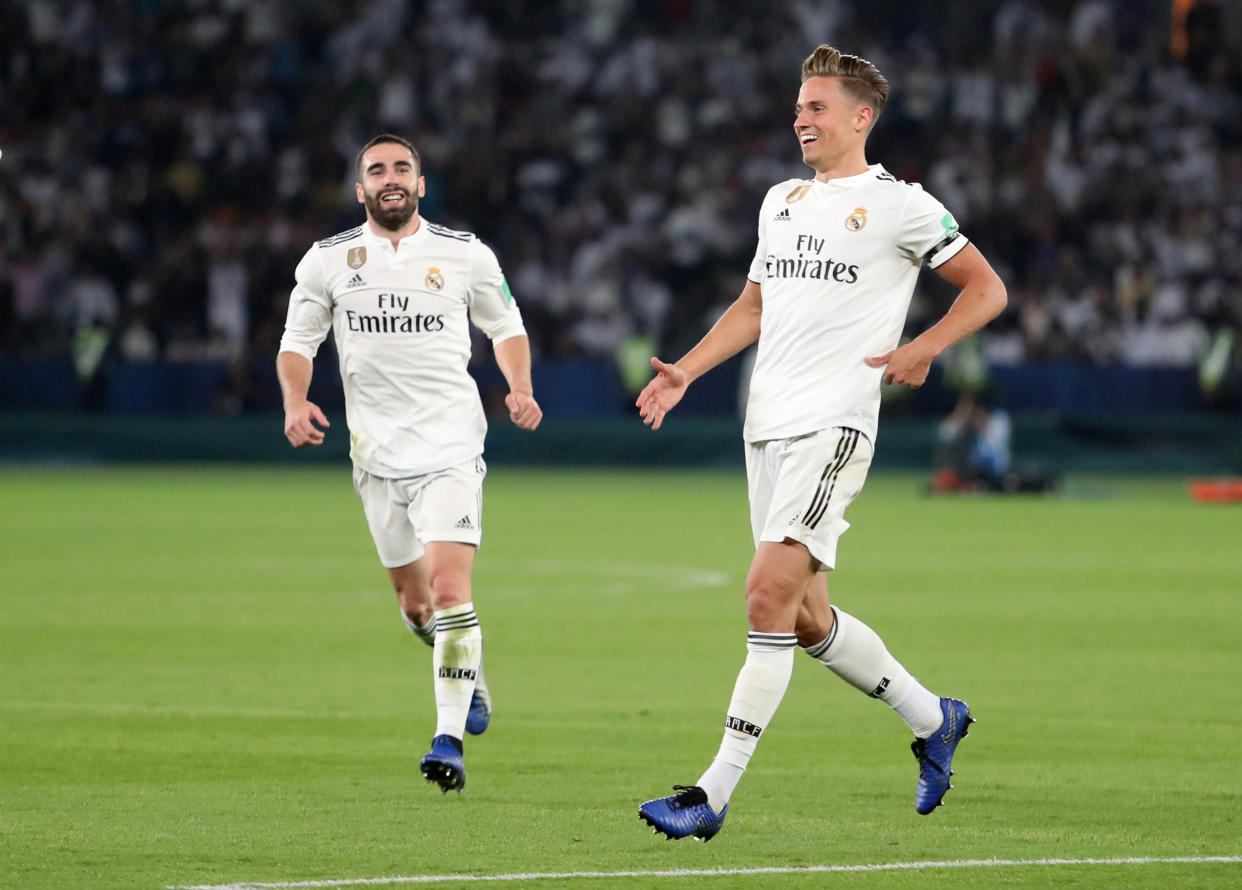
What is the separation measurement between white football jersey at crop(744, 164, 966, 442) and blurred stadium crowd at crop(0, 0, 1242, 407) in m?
23.6

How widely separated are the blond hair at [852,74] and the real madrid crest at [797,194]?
13.5 inches

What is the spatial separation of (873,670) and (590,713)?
2.69 meters

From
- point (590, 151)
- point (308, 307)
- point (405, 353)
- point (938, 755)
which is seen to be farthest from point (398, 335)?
point (590, 151)

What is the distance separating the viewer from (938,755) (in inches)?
282

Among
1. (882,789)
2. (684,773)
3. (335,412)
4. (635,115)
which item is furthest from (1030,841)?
(635,115)

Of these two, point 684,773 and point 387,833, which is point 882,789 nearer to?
point 684,773

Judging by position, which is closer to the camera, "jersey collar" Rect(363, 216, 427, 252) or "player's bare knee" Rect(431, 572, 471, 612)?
"player's bare knee" Rect(431, 572, 471, 612)

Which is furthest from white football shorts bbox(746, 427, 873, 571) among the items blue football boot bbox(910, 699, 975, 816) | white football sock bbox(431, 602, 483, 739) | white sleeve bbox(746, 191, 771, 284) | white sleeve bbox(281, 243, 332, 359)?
white sleeve bbox(281, 243, 332, 359)

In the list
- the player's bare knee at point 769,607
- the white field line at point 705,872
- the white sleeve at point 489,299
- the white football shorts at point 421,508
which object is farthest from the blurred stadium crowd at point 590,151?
the white field line at point 705,872

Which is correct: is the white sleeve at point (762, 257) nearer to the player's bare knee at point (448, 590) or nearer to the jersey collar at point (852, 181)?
the jersey collar at point (852, 181)

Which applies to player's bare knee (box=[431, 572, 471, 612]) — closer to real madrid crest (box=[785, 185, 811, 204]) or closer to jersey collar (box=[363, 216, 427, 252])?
jersey collar (box=[363, 216, 427, 252])

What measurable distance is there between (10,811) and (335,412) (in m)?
23.4

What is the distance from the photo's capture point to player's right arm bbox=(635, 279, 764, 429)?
712cm

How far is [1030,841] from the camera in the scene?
6637 mm
